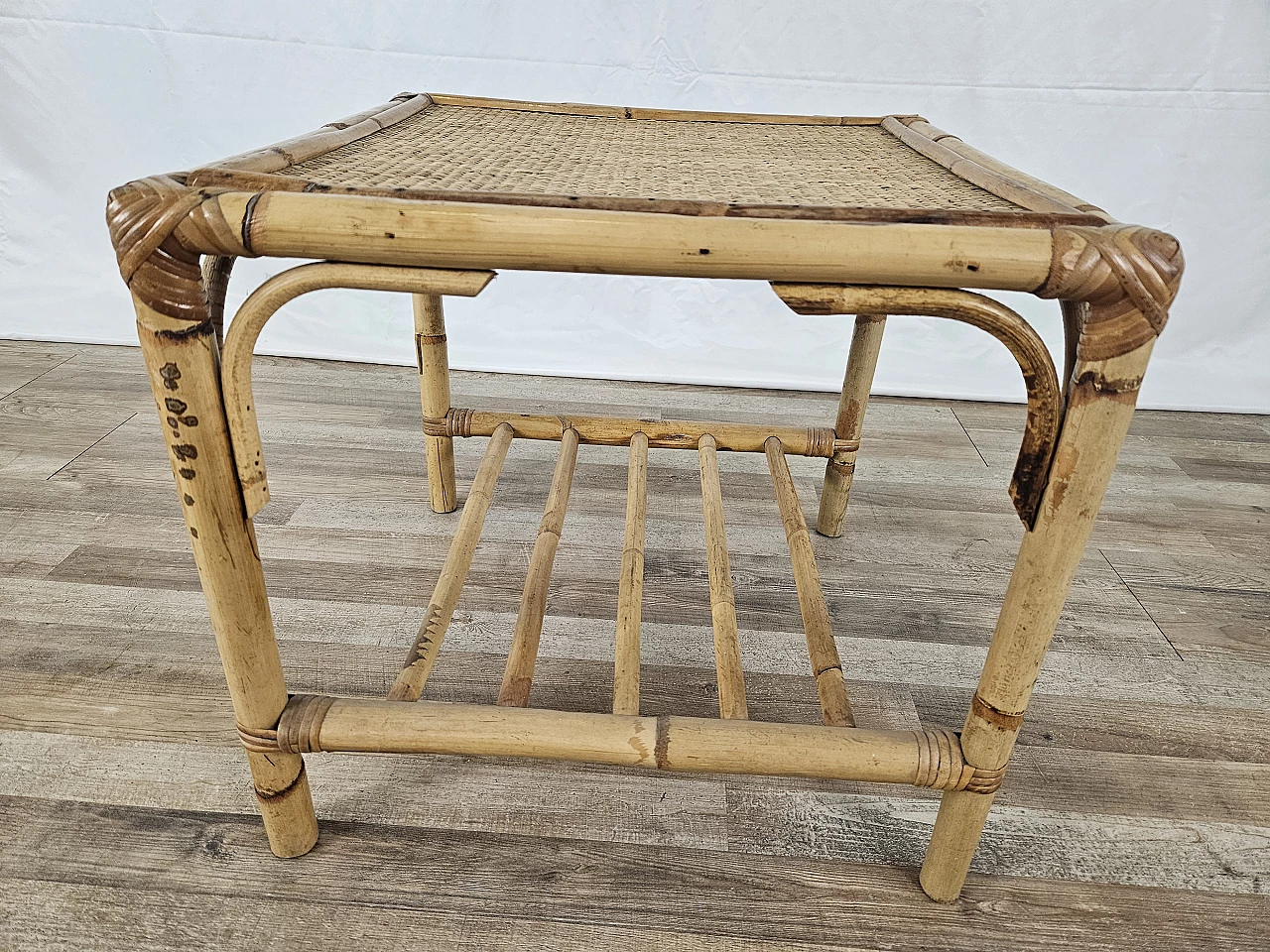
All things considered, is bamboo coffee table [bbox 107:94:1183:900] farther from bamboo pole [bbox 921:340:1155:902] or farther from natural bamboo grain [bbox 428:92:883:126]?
natural bamboo grain [bbox 428:92:883:126]

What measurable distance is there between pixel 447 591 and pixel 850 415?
0.62 meters

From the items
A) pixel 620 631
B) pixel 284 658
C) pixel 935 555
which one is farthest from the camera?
pixel 935 555

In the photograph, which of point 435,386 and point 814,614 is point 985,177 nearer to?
point 814,614

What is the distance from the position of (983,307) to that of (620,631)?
470mm

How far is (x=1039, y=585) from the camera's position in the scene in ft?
2.11

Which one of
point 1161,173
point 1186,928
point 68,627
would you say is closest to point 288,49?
point 68,627

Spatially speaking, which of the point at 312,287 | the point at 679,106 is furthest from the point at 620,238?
the point at 679,106

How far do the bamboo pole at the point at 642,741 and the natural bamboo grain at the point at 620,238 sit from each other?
38cm

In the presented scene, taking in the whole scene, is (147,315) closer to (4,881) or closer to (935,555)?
(4,881)

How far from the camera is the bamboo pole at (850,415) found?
3.84 feet

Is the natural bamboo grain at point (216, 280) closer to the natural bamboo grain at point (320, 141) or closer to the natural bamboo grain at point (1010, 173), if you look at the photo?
the natural bamboo grain at point (320, 141)

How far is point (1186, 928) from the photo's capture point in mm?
773

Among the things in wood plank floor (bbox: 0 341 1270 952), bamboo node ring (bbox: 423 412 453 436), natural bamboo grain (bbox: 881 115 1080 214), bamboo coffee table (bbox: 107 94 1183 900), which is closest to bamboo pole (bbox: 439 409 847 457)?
bamboo node ring (bbox: 423 412 453 436)

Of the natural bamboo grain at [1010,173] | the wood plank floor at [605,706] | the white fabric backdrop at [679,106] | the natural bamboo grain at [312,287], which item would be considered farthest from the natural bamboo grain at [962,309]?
the white fabric backdrop at [679,106]
